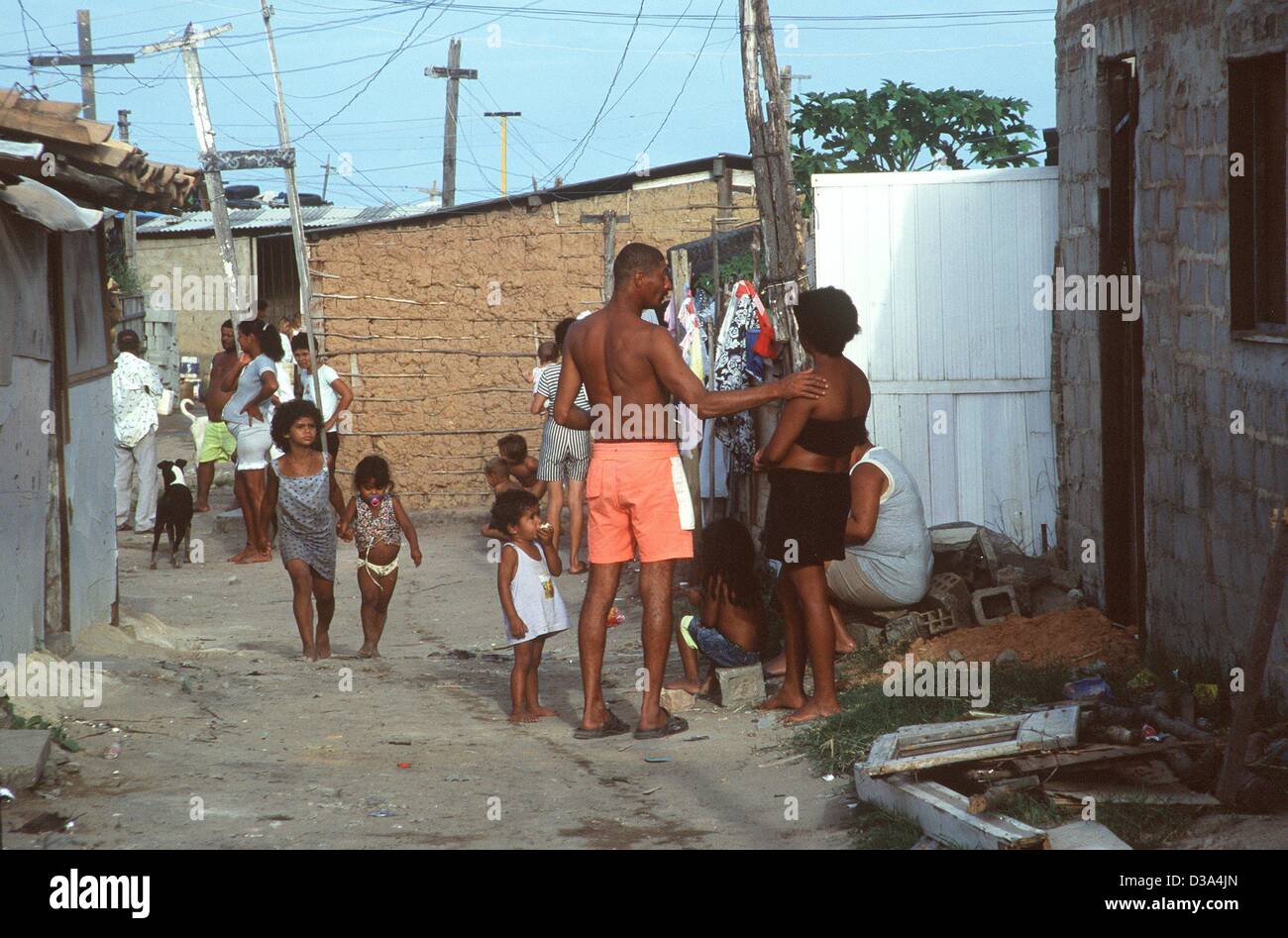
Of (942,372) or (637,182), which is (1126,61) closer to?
(942,372)

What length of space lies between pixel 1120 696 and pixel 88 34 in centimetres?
2933

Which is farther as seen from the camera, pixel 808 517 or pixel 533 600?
pixel 533 600

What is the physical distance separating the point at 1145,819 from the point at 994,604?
11.5ft

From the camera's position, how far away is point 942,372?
916cm

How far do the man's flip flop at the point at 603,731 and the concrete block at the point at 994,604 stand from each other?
229 cm

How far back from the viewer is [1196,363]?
21.4 feet

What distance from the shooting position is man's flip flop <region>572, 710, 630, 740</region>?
257 inches

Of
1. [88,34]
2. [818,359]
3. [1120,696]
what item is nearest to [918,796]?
[1120,696]

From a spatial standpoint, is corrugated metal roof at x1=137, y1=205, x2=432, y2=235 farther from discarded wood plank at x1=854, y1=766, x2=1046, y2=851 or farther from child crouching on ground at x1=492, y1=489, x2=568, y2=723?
discarded wood plank at x1=854, y1=766, x2=1046, y2=851

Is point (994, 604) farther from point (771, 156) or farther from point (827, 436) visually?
point (771, 156)

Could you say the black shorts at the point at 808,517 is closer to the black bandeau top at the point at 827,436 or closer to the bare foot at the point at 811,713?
the black bandeau top at the point at 827,436

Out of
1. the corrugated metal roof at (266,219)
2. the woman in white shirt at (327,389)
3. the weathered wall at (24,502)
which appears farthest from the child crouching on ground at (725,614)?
the corrugated metal roof at (266,219)

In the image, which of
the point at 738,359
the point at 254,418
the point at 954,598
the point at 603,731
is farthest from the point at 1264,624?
the point at 254,418

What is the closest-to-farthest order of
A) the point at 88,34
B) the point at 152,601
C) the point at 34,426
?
the point at 34,426
the point at 152,601
the point at 88,34
